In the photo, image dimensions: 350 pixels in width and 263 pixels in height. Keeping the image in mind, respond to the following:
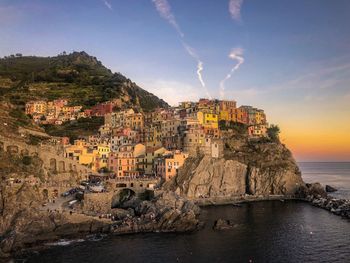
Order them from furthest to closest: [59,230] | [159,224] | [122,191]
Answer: [122,191]
[159,224]
[59,230]

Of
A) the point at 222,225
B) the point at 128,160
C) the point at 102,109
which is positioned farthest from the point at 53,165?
the point at 102,109

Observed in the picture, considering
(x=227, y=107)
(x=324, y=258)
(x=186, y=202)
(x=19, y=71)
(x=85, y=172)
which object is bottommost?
(x=324, y=258)

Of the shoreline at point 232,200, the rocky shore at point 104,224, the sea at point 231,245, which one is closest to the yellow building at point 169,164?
the shoreline at point 232,200

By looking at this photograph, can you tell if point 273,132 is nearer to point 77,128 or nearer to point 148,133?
point 148,133

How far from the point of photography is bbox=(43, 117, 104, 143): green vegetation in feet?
339

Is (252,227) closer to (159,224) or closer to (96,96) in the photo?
(159,224)

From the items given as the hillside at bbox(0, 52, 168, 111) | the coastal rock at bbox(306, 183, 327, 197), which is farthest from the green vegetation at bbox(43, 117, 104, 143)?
the coastal rock at bbox(306, 183, 327, 197)

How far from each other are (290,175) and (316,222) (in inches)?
1175

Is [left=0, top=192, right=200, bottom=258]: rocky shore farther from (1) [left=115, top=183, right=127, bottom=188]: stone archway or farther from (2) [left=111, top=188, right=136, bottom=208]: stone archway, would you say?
(1) [left=115, top=183, right=127, bottom=188]: stone archway

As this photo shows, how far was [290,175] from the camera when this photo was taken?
310ft

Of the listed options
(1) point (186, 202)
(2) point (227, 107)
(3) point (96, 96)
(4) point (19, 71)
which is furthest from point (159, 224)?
(4) point (19, 71)

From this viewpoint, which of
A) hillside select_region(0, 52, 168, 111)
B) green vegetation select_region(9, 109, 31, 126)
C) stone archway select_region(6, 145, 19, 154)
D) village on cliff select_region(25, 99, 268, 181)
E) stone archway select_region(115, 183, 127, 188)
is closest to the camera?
stone archway select_region(6, 145, 19, 154)

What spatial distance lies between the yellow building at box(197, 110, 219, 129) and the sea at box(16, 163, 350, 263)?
35038 mm

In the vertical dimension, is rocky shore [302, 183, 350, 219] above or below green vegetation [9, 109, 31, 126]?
below
